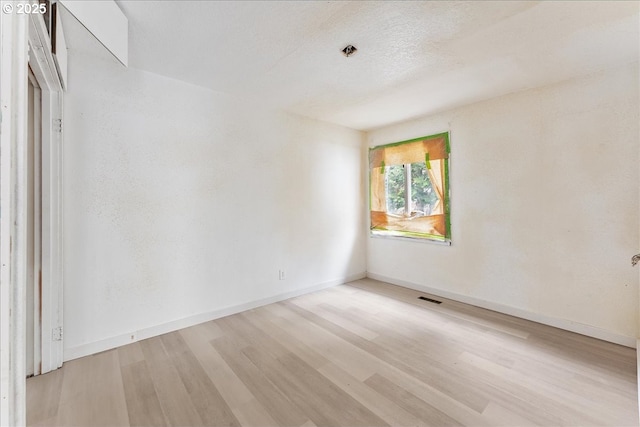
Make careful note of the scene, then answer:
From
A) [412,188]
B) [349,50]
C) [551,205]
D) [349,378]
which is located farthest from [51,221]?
[551,205]

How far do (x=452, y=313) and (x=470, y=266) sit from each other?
656 millimetres

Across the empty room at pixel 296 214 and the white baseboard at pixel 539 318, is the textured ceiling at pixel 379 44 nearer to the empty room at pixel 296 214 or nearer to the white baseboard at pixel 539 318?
the empty room at pixel 296 214

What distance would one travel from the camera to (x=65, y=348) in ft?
6.73

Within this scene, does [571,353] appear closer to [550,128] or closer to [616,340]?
[616,340]

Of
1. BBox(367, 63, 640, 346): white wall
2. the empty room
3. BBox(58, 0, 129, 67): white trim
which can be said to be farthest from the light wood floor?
BBox(58, 0, 129, 67): white trim

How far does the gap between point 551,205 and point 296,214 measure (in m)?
2.80

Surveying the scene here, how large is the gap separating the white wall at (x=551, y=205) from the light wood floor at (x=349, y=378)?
1.25 ft

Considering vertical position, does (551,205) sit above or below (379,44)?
below

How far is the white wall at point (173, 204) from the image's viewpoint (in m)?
2.14

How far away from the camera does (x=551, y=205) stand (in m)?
2.66

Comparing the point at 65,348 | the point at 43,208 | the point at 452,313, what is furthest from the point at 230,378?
the point at 452,313

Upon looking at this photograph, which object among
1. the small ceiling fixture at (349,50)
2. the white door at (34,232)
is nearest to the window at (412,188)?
the small ceiling fixture at (349,50)

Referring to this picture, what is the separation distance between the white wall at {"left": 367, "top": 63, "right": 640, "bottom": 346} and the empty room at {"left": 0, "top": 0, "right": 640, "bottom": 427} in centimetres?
2

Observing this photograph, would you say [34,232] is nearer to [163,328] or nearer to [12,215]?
[163,328]
